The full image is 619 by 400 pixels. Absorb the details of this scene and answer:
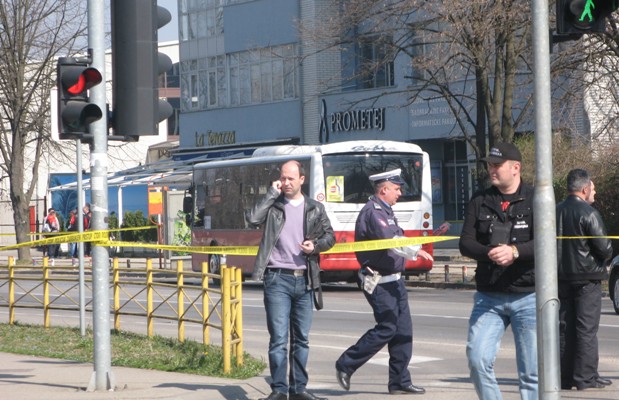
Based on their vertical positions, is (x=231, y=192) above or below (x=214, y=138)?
below

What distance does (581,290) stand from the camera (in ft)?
33.4

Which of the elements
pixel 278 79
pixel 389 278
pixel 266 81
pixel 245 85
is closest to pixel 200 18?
pixel 245 85

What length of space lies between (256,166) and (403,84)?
49.5ft

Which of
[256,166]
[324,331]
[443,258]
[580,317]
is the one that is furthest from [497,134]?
[580,317]

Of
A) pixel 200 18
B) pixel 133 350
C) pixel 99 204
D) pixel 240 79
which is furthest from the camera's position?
pixel 200 18

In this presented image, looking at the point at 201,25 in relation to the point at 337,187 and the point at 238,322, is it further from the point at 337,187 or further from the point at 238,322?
the point at 238,322

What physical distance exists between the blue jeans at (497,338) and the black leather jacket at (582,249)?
299cm

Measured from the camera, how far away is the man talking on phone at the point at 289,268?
916 centimetres

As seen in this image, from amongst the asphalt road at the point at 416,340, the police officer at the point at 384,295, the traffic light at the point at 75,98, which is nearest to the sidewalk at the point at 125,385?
the asphalt road at the point at 416,340

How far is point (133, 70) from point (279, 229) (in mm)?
2011

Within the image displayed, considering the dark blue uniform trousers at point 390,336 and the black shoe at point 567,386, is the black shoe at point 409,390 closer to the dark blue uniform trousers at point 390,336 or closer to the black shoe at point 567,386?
the dark blue uniform trousers at point 390,336

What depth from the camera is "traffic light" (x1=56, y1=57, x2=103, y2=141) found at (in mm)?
9914

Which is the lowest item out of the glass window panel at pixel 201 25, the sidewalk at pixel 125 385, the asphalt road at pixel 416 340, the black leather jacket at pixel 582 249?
the asphalt road at pixel 416 340

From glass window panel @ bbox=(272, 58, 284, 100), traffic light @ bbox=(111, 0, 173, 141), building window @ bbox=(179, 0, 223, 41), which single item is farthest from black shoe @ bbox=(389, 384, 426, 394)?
building window @ bbox=(179, 0, 223, 41)
